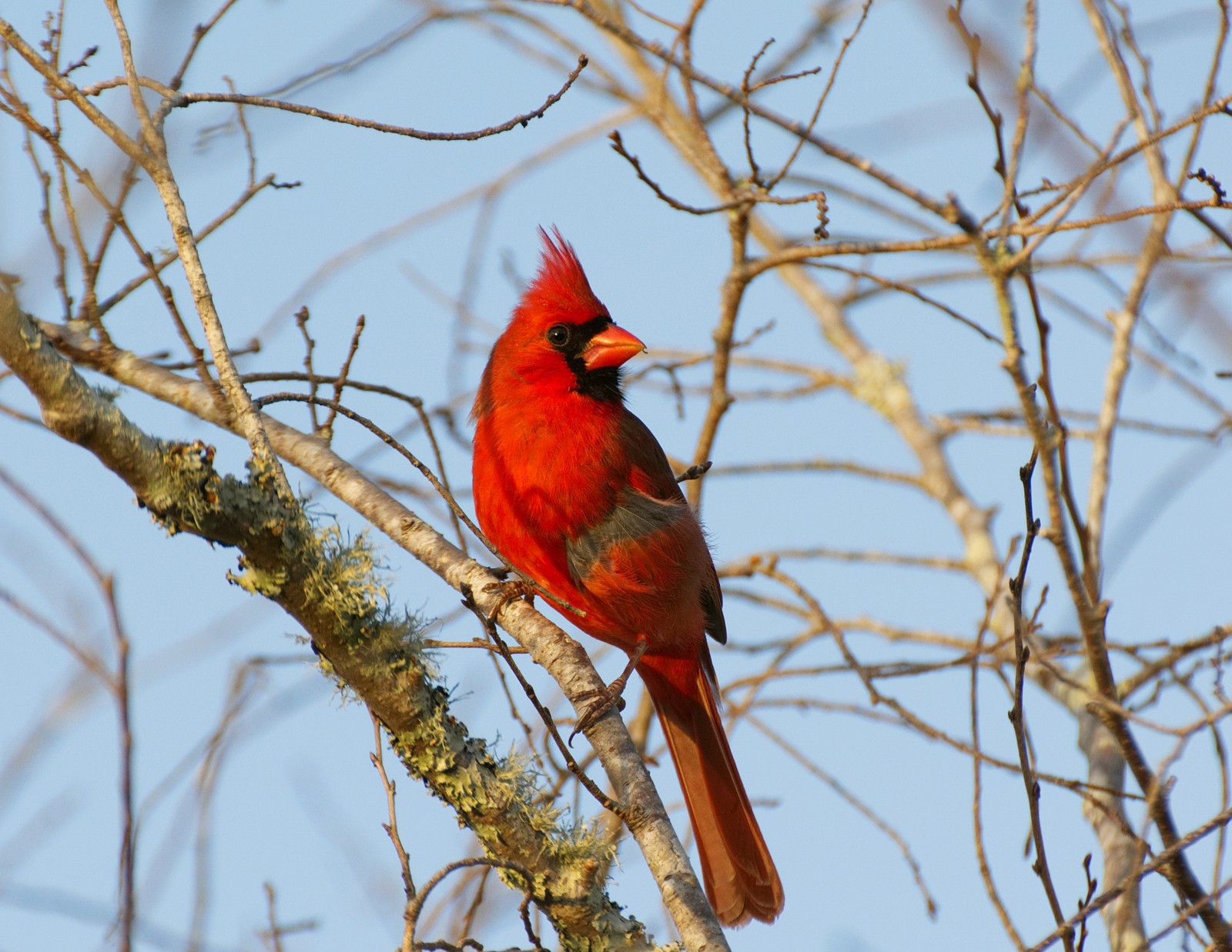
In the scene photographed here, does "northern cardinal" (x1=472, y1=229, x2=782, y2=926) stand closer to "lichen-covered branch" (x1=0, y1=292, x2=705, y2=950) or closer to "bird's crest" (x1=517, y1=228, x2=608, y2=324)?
"bird's crest" (x1=517, y1=228, x2=608, y2=324)

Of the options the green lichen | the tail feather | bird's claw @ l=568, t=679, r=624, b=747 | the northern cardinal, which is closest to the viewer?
bird's claw @ l=568, t=679, r=624, b=747

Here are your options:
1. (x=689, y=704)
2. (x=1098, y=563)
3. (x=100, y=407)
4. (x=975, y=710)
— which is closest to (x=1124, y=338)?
(x=1098, y=563)

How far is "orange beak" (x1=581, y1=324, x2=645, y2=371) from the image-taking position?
13.3ft

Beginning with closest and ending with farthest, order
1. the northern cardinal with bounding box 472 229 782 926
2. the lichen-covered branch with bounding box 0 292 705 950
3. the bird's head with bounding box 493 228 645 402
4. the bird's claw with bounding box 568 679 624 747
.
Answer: the lichen-covered branch with bounding box 0 292 705 950 → the bird's claw with bounding box 568 679 624 747 → the northern cardinal with bounding box 472 229 782 926 → the bird's head with bounding box 493 228 645 402

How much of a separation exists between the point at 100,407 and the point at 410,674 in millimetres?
736

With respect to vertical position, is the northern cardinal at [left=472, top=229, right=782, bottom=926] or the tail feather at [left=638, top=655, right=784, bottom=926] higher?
the northern cardinal at [left=472, top=229, right=782, bottom=926]

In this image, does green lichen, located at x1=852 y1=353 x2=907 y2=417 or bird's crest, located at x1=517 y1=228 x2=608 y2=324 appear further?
green lichen, located at x1=852 y1=353 x2=907 y2=417

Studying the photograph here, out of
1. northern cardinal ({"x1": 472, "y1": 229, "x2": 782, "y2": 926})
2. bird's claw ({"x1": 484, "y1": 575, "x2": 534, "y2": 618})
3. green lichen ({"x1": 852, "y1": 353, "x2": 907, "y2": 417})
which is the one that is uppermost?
green lichen ({"x1": 852, "y1": 353, "x2": 907, "y2": 417})

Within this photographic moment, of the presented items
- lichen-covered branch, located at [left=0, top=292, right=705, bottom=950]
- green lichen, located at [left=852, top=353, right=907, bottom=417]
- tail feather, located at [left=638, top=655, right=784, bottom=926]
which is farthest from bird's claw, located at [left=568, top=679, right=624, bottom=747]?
green lichen, located at [left=852, top=353, right=907, bottom=417]

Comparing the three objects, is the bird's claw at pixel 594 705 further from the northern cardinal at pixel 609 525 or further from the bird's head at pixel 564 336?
the bird's head at pixel 564 336

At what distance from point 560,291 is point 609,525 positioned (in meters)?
0.94

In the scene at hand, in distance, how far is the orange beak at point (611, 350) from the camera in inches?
159

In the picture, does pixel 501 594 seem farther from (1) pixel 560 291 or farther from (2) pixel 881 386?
(2) pixel 881 386

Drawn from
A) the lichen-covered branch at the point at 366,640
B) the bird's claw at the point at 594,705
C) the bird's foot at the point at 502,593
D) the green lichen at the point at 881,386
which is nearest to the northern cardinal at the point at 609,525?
the bird's foot at the point at 502,593
